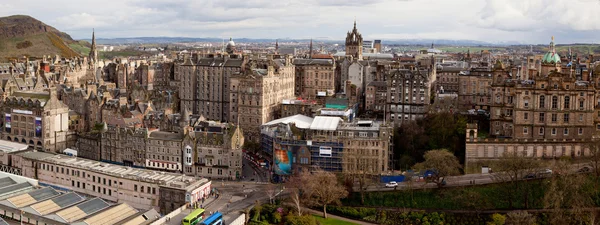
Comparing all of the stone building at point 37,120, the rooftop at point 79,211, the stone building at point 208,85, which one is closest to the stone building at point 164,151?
the stone building at point 37,120

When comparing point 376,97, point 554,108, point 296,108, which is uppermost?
point 554,108

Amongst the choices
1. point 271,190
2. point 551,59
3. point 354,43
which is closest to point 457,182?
point 271,190

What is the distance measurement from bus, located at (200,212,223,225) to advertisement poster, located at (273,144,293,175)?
19.4m

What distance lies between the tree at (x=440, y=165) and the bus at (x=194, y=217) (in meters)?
29.2

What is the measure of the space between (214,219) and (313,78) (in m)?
68.9

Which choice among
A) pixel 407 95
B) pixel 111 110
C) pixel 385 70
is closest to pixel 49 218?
pixel 111 110

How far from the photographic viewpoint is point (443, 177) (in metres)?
78.8

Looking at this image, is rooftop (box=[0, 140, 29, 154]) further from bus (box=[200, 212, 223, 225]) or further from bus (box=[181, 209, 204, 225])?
bus (box=[200, 212, 223, 225])

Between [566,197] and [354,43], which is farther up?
[354,43]

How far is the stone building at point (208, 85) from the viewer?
120 m

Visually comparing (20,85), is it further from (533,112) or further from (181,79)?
(533,112)

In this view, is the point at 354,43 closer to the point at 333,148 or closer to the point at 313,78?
the point at 313,78

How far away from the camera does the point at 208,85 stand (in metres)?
122

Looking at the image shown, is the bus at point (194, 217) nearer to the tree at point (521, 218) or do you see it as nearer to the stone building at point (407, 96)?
the tree at point (521, 218)
